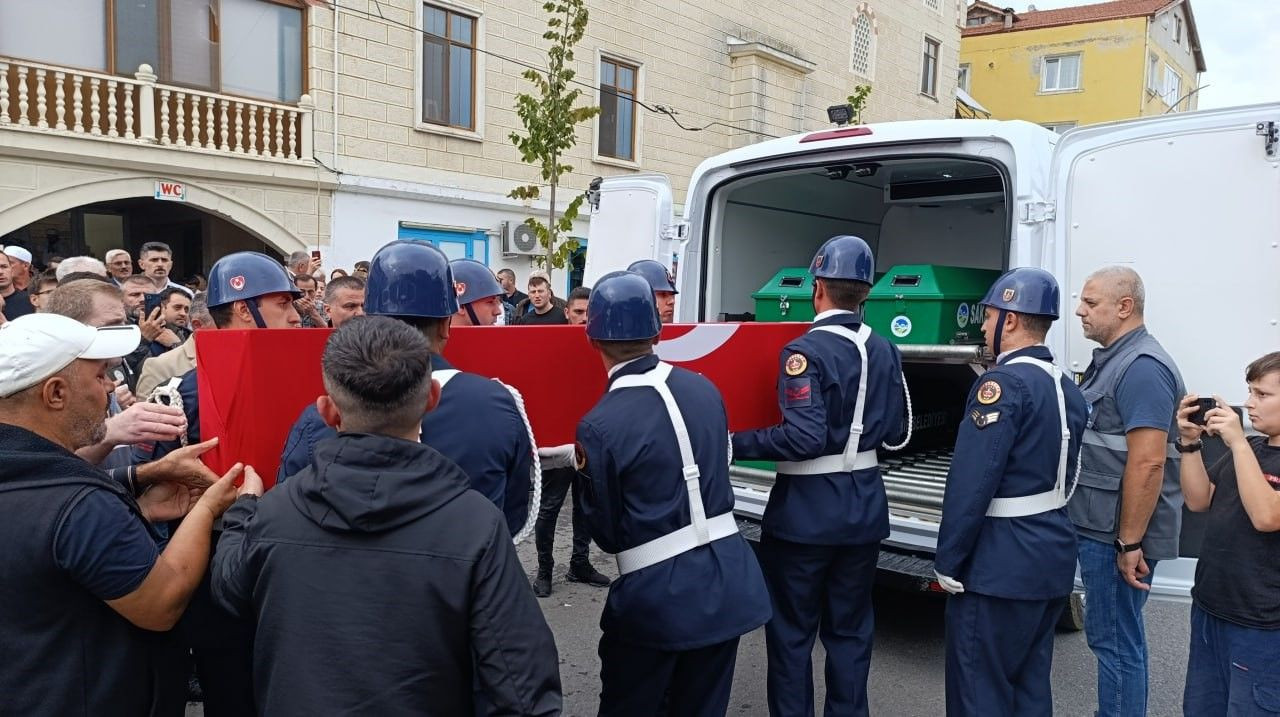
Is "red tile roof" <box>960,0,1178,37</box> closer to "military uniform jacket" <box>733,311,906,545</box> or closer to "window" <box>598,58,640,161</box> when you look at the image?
"window" <box>598,58,640,161</box>

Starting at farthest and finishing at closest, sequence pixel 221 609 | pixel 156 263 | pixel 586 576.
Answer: pixel 156 263 → pixel 586 576 → pixel 221 609

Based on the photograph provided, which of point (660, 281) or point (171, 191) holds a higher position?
point (171, 191)

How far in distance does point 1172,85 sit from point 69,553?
4491cm

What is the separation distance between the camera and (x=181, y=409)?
235cm

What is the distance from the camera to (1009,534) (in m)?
3.06

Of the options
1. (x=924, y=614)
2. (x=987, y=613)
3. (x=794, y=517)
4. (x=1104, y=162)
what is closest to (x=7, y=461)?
(x=794, y=517)

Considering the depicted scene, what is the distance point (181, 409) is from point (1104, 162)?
3.50 meters

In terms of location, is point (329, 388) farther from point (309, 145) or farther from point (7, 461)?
point (309, 145)

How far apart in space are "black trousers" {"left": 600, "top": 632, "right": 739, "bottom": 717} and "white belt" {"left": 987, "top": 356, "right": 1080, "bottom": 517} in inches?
43.8

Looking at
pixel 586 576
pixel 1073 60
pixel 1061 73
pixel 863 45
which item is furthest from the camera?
pixel 1061 73

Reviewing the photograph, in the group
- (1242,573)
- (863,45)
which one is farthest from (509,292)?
(863,45)

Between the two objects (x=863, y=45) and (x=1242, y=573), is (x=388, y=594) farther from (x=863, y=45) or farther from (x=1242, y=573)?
(x=863, y=45)

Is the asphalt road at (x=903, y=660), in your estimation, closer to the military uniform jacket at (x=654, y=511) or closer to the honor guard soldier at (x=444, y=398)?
the military uniform jacket at (x=654, y=511)

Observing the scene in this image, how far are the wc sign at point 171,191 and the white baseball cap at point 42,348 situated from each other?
970cm
